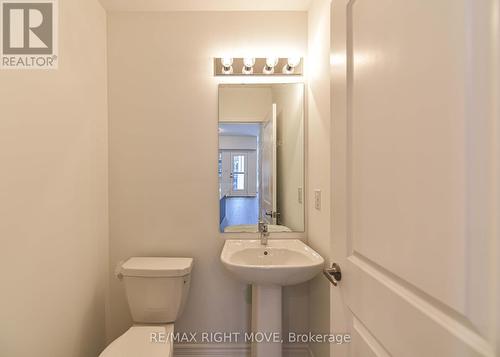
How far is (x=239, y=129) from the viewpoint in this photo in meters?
1.84

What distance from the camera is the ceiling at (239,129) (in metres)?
1.82

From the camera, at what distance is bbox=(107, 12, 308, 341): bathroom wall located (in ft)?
5.86

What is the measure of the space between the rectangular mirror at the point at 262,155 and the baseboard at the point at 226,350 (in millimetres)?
809

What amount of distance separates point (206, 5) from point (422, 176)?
1782mm

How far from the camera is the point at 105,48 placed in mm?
1770

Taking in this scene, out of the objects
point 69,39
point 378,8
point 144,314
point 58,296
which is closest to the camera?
point 378,8

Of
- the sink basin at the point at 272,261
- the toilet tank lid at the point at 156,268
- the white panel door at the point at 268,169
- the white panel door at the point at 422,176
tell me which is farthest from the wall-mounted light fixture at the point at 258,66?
the toilet tank lid at the point at 156,268

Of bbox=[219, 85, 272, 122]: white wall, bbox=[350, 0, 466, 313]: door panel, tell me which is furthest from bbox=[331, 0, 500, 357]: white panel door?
bbox=[219, 85, 272, 122]: white wall

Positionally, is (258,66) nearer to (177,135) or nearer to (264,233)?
(177,135)

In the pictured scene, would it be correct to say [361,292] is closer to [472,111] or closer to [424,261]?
[424,261]

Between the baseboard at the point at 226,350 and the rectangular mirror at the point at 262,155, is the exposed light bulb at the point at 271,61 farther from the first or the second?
the baseboard at the point at 226,350

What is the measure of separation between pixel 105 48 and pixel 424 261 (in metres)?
2.10

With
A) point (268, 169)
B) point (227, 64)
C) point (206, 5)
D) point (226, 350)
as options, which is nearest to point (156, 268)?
point (226, 350)

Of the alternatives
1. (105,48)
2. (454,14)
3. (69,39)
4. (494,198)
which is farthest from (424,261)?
(105,48)
